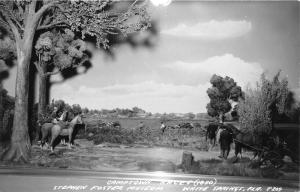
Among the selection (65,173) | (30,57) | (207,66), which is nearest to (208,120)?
(207,66)

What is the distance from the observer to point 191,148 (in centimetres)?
381

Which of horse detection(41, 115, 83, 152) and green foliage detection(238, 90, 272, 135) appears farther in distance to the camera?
horse detection(41, 115, 83, 152)

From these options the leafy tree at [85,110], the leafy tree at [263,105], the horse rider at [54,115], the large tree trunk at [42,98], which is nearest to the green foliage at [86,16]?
the large tree trunk at [42,98]

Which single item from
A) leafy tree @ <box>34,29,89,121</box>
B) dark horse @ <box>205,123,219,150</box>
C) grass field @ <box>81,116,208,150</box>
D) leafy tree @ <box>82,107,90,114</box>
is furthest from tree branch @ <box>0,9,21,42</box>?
dark horse @ <box>205,123,219,150</box>

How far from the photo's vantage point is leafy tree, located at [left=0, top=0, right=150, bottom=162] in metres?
3.80

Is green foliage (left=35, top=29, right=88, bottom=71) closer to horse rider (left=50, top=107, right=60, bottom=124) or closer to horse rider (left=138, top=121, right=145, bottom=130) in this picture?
horse rider (left=50, top=107, right=60, bottom=124)

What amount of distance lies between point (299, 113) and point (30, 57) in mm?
3635

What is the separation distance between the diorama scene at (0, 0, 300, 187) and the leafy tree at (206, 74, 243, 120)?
0.04ft

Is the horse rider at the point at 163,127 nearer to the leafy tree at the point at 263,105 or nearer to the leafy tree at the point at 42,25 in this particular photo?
the leafy tree at the point at 263,105

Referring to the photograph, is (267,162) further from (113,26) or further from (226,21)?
(113,26)

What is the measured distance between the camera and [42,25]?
12.9ft

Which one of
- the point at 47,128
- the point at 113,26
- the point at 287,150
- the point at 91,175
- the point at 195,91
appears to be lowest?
the point at 91,175

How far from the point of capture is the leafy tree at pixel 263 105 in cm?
380

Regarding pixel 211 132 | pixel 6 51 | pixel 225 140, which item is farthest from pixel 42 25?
pixel 225 140
